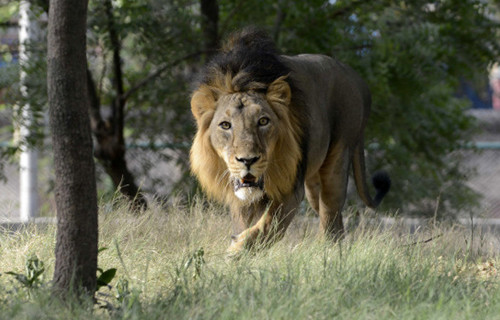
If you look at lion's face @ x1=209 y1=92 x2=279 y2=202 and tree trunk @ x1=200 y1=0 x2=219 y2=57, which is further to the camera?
tree trunk @ x1=200 y1=0 x2=219 y2=57

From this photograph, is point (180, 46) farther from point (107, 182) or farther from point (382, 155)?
point (382, 155)

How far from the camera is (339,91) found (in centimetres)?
599

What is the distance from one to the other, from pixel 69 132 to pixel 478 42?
6191 millimetres

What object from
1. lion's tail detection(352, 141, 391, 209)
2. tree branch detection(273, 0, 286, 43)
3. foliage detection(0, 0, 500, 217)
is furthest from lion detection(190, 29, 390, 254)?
tree branch detection(273, 0, 286, 43)

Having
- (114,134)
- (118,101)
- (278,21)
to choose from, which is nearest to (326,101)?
(278,21)

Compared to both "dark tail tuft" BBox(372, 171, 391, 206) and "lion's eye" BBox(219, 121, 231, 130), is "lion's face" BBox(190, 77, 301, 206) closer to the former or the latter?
"lion's eye" BBox(219, 121, 231, 130)

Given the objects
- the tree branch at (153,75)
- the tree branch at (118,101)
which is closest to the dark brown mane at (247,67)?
the tree branch at (153,75)

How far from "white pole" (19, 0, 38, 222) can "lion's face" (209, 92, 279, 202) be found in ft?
7.59

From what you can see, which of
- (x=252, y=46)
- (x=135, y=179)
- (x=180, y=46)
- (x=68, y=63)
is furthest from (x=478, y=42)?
(x=68, y=63)

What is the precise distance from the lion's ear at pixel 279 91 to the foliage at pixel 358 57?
2.97m

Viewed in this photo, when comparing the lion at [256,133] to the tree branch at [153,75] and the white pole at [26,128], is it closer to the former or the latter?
the white pole at [26,128]

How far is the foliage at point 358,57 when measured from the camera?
8.03 meters

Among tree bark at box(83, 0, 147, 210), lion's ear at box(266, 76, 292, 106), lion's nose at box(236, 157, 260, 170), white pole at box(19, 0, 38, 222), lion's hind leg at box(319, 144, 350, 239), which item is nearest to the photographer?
lion's nose at box(236, 157, 260, 170)

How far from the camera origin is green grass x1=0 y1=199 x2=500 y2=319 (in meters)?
3.50
